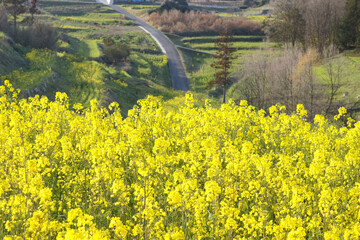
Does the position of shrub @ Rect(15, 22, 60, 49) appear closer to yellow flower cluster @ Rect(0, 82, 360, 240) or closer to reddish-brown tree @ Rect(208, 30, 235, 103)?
reddish-brown tree @ Rect(208, 30, 235, 103)

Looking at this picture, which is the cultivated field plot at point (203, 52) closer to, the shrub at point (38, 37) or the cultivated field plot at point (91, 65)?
the cultivated field plot at point (91, 65)

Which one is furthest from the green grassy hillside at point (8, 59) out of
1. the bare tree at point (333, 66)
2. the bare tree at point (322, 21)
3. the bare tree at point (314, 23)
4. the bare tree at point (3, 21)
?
the bare tree at point (322, 21)

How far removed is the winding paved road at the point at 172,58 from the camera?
51034 millimetres

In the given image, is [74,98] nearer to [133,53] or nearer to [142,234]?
[142,234]

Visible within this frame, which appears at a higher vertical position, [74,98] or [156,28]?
[156,28]

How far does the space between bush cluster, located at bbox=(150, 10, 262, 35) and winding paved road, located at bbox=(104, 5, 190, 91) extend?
3246 millimetres

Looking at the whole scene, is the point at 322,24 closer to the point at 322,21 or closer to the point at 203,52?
the point at 322,21

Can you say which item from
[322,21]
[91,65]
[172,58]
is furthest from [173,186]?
[172,58]

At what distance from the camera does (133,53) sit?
2287 inches

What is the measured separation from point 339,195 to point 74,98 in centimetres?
2144

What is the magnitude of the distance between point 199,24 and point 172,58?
1921 cm

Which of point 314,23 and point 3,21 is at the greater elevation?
point 314,23

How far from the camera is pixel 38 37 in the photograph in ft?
124

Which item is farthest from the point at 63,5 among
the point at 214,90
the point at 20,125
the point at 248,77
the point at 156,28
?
the point at 20,125
